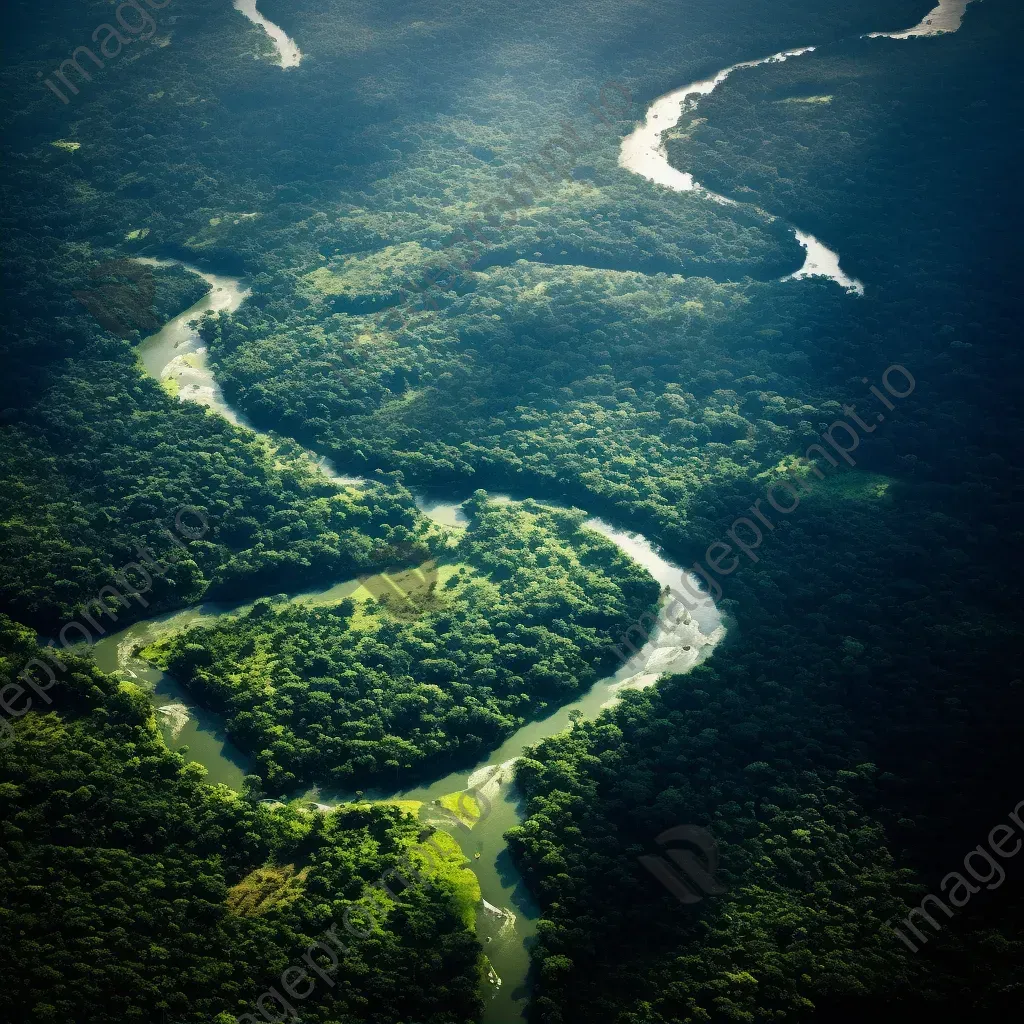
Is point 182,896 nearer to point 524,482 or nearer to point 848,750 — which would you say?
point 848,750

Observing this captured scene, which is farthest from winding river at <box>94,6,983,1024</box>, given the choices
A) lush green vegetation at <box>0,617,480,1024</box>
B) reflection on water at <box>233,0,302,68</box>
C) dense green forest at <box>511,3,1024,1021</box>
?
reflection on water at <box>233,0,302,68</box>

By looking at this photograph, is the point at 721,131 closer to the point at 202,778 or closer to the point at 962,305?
the point at 962,305

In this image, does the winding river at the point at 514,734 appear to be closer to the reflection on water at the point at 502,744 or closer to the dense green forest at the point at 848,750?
the reflection on water at the point at 502,744

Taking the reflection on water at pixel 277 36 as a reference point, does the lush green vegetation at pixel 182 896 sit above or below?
below

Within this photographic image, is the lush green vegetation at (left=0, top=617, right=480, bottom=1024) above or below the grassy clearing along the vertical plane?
above

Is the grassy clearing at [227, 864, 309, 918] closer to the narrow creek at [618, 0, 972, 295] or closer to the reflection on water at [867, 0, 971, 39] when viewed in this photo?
Result: the narrow creek at [618, 0, 972, 295]

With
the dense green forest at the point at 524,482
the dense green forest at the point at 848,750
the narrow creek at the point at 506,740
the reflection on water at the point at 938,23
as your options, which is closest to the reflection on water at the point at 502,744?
the narrow creek at the point at 506,740
